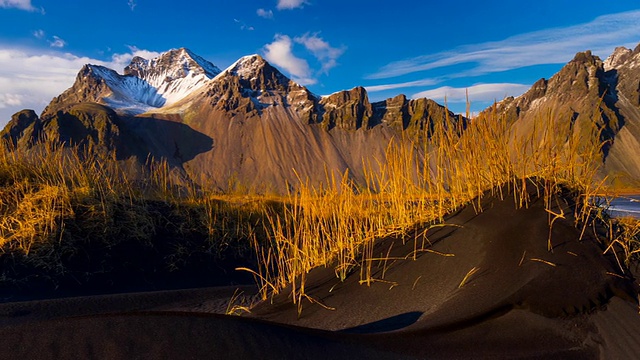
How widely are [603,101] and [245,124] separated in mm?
80735

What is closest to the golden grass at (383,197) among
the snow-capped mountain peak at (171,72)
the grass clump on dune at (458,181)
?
the grass clump on dune at (458,181)

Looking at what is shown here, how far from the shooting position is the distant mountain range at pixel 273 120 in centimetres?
6191

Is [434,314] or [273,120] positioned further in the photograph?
[273,120]

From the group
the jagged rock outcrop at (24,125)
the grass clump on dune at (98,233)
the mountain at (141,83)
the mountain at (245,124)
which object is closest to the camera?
the grass clump on dune at (98,233)

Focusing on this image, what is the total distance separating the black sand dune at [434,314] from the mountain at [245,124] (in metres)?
52.0

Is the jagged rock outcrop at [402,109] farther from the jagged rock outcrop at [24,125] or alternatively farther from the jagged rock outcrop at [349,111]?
the jagged rock outcrop at [24,125]

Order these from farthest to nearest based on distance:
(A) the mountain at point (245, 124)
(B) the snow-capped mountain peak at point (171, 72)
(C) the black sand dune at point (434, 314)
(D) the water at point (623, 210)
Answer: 1. (B) the snow-capped mountain peak at point (171, 72)
2. (A) the mountain at point (245, 124)
3. (D) the water at point (623, 210)
4. (C) the black sand dune at point (434, 314)

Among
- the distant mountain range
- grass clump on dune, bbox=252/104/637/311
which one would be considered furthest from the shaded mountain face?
grass clump on dune, bbox=252/104/637/311

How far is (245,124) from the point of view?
7438cm

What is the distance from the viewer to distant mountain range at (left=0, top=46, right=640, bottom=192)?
61.9 m

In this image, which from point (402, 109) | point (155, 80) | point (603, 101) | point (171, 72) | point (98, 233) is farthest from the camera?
point (171, 72)

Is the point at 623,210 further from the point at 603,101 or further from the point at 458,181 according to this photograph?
the point at 603,101

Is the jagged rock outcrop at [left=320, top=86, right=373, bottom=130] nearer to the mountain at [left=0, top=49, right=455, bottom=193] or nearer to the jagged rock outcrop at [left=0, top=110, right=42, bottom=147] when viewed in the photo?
the mountain at [left=0, top=49, right=455, bottom=193]

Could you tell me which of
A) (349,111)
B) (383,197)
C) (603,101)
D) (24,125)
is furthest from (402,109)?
(383,197)
